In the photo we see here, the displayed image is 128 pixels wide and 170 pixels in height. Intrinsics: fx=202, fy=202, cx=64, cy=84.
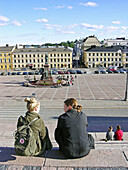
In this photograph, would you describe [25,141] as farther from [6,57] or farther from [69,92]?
[6,57]

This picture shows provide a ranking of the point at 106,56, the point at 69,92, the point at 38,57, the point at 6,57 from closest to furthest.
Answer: the point at 69,92 < the point at 6,57 < the point at 38,57 < the point at 106,56

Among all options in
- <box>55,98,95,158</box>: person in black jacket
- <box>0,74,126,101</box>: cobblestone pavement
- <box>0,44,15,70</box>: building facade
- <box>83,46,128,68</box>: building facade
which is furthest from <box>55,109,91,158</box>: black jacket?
<box>83,46,128,68</box>: building facade

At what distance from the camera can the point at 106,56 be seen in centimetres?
7850

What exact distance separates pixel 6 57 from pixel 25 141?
75.4 meters

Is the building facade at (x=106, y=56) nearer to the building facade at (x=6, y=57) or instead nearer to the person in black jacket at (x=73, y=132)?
the building facade at (x=6, y=57)

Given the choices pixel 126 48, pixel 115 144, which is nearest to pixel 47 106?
pixel 115 144

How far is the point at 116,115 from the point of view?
15.6 metres

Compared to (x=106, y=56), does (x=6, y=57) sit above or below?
below

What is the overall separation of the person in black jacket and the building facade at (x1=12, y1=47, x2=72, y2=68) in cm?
7272

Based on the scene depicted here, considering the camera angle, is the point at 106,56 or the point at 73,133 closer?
the point at 73,133

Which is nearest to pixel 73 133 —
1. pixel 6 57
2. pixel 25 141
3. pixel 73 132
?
pixel 73 132

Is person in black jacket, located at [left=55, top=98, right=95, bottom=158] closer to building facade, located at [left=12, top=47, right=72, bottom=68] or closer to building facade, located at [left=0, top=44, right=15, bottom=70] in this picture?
building facade, located at [left=12, top=47, right=72, bottom=68]

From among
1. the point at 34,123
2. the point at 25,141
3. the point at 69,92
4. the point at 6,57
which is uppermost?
the point at 6,57

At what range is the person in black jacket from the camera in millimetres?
4539
